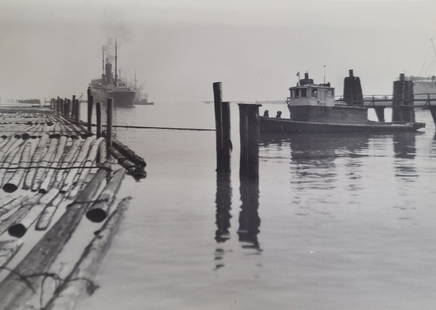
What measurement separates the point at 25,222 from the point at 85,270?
4.70 feet

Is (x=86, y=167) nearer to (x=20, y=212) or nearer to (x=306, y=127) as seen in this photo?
(x=20, y=212)

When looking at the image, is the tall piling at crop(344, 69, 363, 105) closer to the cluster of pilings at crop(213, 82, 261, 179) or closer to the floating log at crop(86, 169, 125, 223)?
the cluster of pilings at crop(213, 82, 261, 179)

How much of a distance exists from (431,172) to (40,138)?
568 inches

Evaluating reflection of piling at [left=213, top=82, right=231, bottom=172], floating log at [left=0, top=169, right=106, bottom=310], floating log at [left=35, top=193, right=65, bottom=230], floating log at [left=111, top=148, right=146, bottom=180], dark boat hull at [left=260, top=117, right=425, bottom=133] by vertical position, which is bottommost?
floating log at [left=0, top=169, right=106, bottom=310]

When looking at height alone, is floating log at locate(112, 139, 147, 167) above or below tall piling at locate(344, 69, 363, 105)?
below

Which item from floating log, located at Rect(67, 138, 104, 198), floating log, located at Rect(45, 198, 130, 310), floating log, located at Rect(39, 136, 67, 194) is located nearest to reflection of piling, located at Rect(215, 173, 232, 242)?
floating log, located at Rect(45, 198, 130, 310)

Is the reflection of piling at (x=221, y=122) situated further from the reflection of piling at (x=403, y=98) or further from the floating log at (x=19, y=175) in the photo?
the reflection of piling at (x=403, y=98)

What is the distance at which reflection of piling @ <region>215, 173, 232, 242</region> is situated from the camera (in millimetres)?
9882

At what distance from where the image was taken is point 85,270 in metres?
6.91

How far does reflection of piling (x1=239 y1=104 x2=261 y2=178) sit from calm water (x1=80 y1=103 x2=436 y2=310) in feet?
2.37

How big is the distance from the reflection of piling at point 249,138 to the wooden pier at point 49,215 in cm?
337

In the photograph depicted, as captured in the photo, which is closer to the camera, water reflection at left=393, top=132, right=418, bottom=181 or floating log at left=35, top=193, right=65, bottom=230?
floating log at left=35, top=193, right=65, bottom=230

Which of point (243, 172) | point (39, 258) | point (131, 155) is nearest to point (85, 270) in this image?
point (39, 258)

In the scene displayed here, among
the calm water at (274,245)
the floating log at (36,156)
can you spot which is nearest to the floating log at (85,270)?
the calm water at (274,245)
